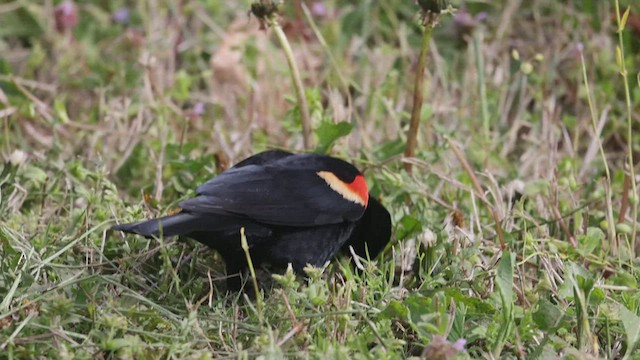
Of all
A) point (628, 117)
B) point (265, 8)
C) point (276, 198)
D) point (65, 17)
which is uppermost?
point (265, 8)

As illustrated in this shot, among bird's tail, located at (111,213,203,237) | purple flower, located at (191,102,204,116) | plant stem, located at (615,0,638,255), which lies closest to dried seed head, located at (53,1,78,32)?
purple flower, located at (191,102,204,116)

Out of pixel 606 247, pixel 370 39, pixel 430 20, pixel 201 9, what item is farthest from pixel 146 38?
pixel 606 247

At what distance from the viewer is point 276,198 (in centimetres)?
327

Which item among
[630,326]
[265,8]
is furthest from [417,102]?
[630,326]

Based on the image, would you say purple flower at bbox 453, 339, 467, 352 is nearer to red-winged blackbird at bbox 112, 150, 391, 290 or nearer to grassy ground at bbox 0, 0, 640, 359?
grassy ground at bbox 0, 0, 640, 359

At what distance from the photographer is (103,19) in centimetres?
568

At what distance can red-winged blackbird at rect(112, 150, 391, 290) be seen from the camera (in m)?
3.13

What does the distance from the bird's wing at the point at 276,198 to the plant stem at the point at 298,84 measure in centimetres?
57

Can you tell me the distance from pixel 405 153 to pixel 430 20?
0.64 metres

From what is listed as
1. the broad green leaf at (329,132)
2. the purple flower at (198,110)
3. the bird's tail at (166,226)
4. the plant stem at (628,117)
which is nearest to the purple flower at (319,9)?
the purple flower at (198,110)

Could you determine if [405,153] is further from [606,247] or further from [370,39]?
[370,39]

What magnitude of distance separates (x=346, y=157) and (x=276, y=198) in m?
0.72

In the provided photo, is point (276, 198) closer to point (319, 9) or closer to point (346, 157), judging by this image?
point (346, 157)

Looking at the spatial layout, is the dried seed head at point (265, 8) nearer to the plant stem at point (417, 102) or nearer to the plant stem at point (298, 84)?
the plant stem at point (298, 84)
